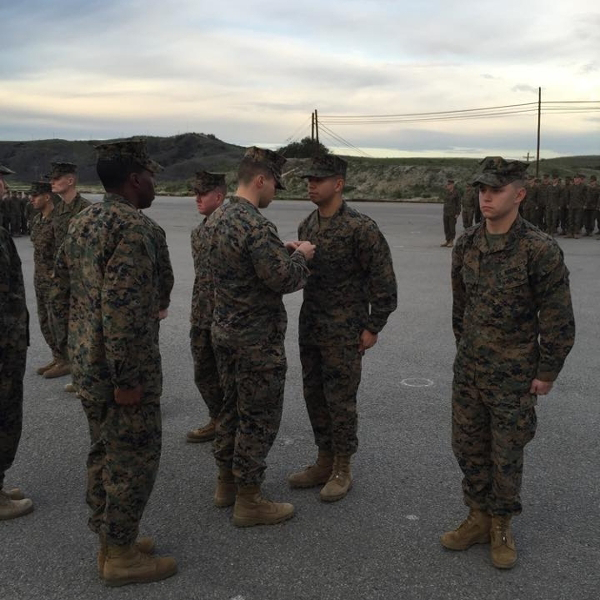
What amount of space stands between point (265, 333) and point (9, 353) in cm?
156

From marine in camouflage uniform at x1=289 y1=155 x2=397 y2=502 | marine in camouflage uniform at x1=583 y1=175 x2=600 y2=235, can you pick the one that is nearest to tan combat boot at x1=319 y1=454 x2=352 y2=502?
marine in camouflage uniform at x1=289 y1=155 x2=397 y2=502

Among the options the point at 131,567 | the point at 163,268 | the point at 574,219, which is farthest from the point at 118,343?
the point at 574,219

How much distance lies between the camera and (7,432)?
3.76m

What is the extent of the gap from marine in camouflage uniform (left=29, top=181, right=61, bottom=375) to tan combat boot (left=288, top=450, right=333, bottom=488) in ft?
9.89

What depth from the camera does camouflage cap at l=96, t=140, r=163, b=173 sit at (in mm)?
2955

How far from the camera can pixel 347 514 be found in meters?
3.65

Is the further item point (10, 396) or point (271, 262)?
point (10, 396)

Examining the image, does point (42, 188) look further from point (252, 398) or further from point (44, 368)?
point (252, 398)

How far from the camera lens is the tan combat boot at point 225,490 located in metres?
3.79

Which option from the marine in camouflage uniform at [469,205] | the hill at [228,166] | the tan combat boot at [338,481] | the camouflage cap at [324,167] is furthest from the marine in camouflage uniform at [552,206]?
the tan combat boot at [338,481]

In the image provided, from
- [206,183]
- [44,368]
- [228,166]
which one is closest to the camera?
[206,183]

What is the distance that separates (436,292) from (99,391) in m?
8.15

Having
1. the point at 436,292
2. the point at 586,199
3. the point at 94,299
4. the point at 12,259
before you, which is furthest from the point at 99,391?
the point at 586,199

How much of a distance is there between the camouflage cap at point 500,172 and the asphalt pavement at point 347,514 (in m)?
1.86
